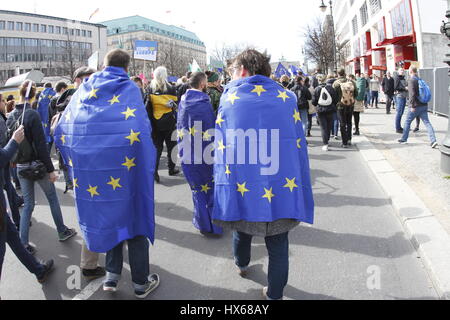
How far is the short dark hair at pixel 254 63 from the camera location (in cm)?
301

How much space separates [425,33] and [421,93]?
16599 millimetres

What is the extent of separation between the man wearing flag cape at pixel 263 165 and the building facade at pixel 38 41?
225 ft

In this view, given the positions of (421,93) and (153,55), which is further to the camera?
(153,55)

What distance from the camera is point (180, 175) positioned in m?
8.09

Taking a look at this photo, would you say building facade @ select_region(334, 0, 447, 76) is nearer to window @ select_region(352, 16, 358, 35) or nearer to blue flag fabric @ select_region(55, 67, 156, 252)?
window @ select_region(352, 16, 358, 35)

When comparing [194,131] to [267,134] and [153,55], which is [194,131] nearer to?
[267,134]

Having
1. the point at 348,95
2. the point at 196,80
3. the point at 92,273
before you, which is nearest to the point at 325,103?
the point at 348,95

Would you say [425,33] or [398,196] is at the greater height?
[425,33]

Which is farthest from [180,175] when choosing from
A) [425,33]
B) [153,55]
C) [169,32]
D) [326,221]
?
[169,32]

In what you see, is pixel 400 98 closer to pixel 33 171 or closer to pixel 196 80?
pixel 196 80

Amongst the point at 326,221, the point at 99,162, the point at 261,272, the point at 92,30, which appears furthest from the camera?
the point at 92,30

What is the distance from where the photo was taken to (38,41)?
7612 centimetres

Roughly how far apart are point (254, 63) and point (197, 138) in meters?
1.52

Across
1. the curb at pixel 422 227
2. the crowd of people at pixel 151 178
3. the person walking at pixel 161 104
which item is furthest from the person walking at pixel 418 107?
the crowd of people at pixel 151 178
